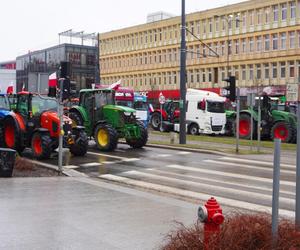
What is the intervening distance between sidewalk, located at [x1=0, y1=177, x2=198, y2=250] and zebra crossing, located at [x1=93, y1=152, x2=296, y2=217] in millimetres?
1219

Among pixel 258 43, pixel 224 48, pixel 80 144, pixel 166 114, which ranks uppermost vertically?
pixel 258 43

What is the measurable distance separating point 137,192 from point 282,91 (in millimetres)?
53482

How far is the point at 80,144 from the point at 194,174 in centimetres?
567

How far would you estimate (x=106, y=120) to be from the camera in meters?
22.3

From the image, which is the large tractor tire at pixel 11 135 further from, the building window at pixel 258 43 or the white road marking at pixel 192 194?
the building window at pixel 258 43

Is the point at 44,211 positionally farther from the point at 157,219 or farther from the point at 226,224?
the point at 226,224

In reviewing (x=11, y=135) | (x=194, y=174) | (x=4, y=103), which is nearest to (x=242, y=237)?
(x=194, y=174)

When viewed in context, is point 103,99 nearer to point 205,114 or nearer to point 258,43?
point 205,114

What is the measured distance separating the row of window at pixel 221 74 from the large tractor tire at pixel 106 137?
39.7m

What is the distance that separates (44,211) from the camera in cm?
894

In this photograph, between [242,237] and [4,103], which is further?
[4,103]

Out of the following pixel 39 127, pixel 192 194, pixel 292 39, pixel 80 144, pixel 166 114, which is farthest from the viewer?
pixel 292 39

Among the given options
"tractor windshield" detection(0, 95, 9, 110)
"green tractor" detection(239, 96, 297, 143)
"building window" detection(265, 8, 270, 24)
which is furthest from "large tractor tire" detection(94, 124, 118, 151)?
"building window" detection(265, 8, 270, 24)

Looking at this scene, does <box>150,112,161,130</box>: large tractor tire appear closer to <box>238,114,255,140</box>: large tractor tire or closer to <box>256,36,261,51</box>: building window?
<box>238,114,255,140</box>: large tractor tire
